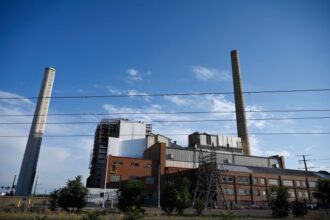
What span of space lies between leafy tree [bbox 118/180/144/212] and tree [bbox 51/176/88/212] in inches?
183

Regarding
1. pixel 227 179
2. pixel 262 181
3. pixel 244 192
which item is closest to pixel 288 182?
pixel 262 181

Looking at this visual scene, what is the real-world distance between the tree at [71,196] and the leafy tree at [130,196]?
15.2 feet

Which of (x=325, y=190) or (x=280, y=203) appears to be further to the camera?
(x=325, y=190)

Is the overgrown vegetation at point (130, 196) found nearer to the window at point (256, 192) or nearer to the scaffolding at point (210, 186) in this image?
the scaffolding at point (210, 186)

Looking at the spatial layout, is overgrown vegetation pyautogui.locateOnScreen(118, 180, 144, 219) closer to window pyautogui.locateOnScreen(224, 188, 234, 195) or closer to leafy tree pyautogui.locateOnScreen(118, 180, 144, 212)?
leafy tree pyautogui.locateOnScreen(118, 180, 144, 212)

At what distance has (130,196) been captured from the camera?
28.4 metres

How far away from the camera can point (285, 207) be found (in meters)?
28.2

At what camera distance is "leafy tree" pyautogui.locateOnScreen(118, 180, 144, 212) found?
92.4ft

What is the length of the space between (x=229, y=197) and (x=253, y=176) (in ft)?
28.3

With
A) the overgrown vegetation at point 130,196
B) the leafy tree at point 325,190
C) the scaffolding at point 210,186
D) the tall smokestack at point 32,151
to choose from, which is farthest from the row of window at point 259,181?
the tall smokestack at point 32,151

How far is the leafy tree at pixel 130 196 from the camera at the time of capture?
2816cm

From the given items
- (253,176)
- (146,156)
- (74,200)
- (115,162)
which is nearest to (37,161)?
(115,162)

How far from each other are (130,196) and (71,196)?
6960mm

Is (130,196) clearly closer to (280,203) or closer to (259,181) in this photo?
(280,203)
